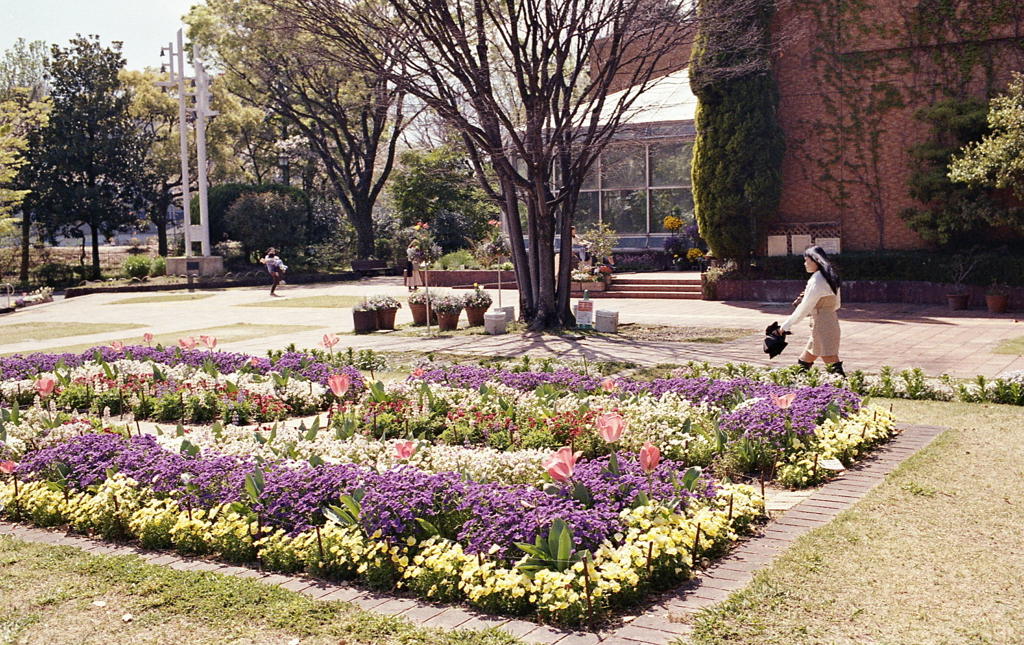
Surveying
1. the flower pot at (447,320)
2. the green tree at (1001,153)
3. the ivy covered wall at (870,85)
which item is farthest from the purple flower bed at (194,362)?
the ivy covered wall at (870,85)

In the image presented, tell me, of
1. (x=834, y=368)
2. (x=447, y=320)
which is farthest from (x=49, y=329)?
(x=834, y=368)

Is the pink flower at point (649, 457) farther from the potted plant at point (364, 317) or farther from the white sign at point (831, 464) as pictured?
the potted plant at point (364, 317)

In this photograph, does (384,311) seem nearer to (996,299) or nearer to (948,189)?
(996,299)

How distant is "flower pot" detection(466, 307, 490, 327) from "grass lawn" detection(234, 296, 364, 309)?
6136 millimetres

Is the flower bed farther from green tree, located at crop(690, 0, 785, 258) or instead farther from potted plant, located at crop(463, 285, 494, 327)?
green tree, located at crop(690, 0, 785, 258)

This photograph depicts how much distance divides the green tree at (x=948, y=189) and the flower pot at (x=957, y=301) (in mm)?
1845

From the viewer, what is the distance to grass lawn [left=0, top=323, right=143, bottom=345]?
1733cm

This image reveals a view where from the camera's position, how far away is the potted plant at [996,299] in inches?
633

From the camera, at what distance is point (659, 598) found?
431 cm

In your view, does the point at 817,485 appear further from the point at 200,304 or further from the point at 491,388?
the point at 200,304

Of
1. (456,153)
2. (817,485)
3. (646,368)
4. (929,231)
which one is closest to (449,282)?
(456,153)

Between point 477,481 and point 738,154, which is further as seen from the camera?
point 738,154

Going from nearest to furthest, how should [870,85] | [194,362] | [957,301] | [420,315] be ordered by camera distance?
[194,362] → [957,301] → [420,315] → [870,85]

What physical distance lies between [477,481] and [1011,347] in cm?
906
